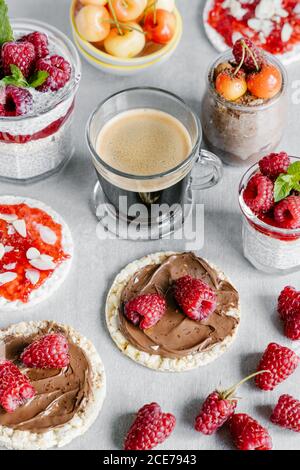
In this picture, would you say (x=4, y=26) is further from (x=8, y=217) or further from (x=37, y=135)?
(x=8, y=217)

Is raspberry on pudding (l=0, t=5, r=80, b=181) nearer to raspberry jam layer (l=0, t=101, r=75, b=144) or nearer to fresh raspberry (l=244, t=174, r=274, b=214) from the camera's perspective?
raspberry jam layer (l=0, t=101, r=75, b=144)

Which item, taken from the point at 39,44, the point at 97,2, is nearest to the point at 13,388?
the point at 39,44

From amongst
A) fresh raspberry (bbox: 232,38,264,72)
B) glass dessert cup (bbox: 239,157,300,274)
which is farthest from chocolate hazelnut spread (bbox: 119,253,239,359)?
fresh raspberry (bbox: 232,38,264,72)

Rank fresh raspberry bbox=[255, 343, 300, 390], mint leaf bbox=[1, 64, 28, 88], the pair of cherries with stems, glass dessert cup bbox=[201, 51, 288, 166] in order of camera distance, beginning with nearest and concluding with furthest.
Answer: fresh raspberry bbox=[255, 343, 300, 390] < mint leaf bbox=[1, 64, 28, 88] < glass dessert cup bbox=[201, 51, 288, 166] < the pair of cherries with stems

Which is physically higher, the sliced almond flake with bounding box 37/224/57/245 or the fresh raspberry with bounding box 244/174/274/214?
the fresh raspberry with bounding box 244/174/274/214

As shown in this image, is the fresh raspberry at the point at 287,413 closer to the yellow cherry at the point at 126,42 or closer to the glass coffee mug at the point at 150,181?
the glass coffee mug at the point at 150,181

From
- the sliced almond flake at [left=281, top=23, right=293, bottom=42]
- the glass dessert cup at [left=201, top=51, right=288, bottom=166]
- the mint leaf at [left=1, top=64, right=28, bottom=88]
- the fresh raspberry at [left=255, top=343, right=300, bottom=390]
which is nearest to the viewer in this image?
the fresh raspberry at [left=255, top=343, right=300, bottom=390]
